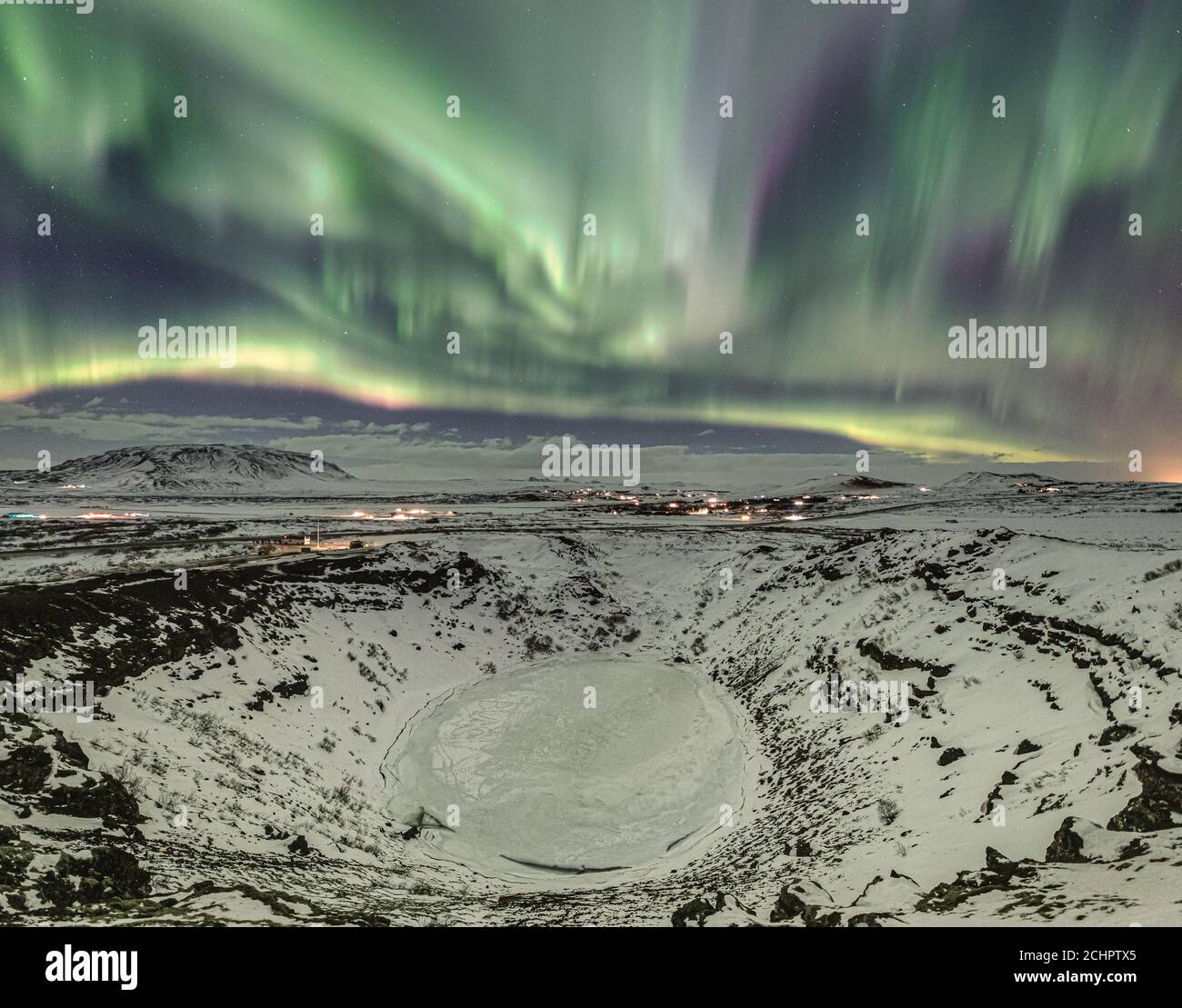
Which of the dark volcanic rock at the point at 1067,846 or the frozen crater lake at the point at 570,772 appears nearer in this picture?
the dark volcanic rock at the point at 1067,846

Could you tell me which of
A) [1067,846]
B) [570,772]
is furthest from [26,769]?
[1067,846]

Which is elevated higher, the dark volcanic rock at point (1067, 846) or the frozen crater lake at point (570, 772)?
the dark volcanic rock at point (1067, 846)

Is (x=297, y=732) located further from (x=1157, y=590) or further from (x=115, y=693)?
(x=1157, y=590)

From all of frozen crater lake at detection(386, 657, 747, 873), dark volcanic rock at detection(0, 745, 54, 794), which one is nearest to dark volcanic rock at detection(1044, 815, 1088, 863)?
frozen crater lake at detection(386, 657, 747, 873)

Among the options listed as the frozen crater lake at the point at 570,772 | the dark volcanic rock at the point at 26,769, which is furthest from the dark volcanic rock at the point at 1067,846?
the dark volcanic rock at the point at 26,769

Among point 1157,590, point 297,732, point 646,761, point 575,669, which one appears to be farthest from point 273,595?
point 1157,590

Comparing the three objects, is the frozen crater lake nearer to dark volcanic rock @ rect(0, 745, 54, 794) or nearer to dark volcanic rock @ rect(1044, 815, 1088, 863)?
dark volcanic rock @ rect(1044, 815, 1088, 863)

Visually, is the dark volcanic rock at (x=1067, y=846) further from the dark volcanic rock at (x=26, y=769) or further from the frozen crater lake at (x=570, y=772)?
the dark volcanic rock at (x=26, y=769)

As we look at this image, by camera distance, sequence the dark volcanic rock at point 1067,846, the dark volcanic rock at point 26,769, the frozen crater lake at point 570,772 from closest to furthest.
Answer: the dark volcanic rock at point 1067,846 < the dark volcanic rock at point 26,769 < the frozen crater lake at point 570,772

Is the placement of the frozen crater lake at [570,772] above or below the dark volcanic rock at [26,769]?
below

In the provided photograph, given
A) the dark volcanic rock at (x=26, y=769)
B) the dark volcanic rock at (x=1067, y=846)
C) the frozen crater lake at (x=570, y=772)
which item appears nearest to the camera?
the dark volcanic rock at (x=1067, y=846)
